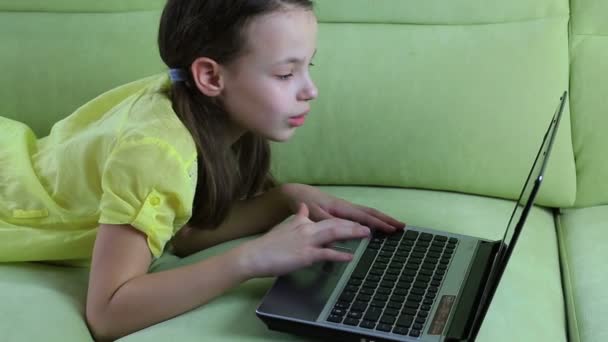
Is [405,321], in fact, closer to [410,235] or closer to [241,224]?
[410,235]

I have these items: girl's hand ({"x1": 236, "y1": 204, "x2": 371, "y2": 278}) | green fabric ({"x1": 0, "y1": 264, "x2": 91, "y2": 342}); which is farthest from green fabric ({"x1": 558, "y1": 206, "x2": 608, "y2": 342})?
green fabric ({"x1": 0, "y1": 264, "x2": 91, "y2": 342})

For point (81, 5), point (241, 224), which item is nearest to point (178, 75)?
point (241, 224)

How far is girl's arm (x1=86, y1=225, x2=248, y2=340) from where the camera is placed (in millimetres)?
1114

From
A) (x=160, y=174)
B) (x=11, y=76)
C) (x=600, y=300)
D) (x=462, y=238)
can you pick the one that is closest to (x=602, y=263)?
(x=600, y=300)

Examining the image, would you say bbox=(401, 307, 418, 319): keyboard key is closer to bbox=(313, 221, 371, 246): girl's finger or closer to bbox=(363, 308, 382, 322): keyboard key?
bbox=(363, 308, 382, 322): keyboard key

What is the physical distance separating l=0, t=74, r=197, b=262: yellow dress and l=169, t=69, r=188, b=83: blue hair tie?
3cm

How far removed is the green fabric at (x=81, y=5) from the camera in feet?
5.47

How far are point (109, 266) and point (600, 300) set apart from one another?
704 millimetres

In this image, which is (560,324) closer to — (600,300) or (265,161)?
(600,300)

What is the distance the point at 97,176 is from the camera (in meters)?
1.27

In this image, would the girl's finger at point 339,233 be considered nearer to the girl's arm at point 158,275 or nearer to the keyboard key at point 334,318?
the girl's arm at point 158,275

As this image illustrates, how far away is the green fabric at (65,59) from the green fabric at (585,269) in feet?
2.73

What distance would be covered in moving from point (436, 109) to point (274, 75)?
44 centimetres

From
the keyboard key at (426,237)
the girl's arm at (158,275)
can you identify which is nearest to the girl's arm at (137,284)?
the girl's arm at (158,275)
